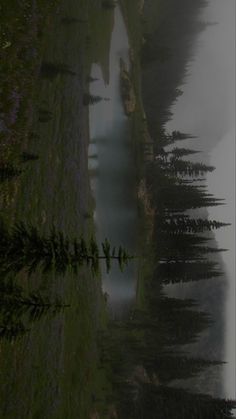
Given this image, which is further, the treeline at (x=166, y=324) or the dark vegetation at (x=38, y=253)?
the treeline at (x=166, y=324)

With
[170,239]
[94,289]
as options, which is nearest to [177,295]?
[170,239]

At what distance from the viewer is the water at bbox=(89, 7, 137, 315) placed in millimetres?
42125

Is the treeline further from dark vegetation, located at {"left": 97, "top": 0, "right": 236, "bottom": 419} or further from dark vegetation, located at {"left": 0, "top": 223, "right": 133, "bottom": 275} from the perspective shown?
dark vegetation, located at {"left": 0, "top": 223, "right": 133, "bottom": 275}

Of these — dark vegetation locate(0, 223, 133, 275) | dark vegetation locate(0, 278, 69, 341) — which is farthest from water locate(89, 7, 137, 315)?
dark vegetation locate(0, 223, 133, 275)

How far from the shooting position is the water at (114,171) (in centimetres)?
4212

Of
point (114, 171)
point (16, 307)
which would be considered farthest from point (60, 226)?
point (114, 171)

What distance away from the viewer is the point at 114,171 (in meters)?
48.3

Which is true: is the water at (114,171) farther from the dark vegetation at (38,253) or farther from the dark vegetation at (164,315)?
the dark vegetation at (38,253)

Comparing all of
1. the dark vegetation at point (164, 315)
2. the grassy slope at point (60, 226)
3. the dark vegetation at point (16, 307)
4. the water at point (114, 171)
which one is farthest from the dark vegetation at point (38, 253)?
the water at point (114, 171)

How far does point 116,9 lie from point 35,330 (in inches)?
1677

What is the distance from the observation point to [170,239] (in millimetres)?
52562

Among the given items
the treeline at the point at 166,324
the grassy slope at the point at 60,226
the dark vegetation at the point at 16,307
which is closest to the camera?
the dark vegetation at the point at 16,307

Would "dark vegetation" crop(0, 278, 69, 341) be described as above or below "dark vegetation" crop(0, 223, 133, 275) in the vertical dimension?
below

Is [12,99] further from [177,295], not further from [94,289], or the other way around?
[177,295]
